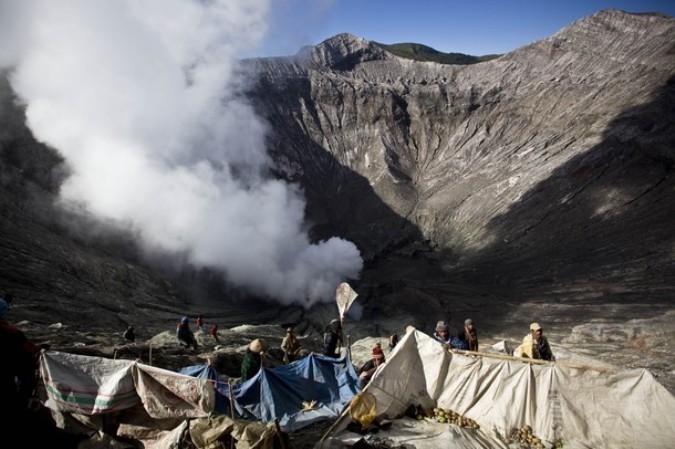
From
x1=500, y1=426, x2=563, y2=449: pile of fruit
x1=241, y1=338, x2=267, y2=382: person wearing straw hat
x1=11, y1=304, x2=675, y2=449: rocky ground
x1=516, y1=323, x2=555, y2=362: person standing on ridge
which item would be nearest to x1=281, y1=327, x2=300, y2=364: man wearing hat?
x1=11, y1=304, x2=675, y2=449: rocky ground

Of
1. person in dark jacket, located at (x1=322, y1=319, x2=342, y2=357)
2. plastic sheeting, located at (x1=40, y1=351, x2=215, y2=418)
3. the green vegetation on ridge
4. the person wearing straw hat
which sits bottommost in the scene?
plastic sheeting, located at (x1=40, y1=351, x2=215, y2=418)

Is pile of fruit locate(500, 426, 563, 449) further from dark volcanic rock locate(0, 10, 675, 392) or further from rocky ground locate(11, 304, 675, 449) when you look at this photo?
dark volcanic rock locate(0, 10, 675, 392)

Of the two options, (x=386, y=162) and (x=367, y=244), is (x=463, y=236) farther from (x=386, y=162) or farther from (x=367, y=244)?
(x=386, y=162)

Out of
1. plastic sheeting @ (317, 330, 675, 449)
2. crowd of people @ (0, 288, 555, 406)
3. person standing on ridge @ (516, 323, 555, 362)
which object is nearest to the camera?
crowd of people @ (0, 288, 555, 406)

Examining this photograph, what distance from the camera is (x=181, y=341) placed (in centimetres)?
1383

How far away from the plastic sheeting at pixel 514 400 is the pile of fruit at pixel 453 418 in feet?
0.38

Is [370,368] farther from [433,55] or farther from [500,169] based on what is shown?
[433,55]

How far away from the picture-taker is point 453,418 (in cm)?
752

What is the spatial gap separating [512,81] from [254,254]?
140ft

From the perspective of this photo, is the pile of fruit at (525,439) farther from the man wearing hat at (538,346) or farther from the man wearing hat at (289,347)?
the man wearing hat at (289,347)

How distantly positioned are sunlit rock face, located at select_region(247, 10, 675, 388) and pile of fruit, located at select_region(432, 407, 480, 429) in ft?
44.8

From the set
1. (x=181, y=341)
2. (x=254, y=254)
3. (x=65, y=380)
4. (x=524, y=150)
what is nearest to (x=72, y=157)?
(x=254, y=254)

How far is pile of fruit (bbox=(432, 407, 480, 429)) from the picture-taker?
7.42m

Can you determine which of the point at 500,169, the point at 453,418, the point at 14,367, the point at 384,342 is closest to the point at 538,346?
the point at 453,418
